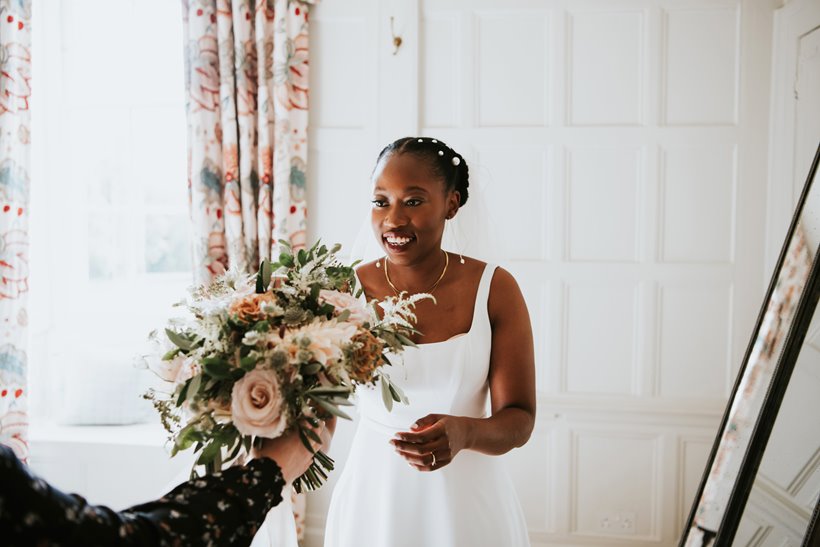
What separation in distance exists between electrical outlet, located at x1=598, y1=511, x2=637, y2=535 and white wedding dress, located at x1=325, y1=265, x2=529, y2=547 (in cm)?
160

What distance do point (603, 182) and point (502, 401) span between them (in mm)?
1724

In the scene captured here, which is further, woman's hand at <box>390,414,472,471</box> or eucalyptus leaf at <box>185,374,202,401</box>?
woman's hand at <box>390,414,472,471</box>

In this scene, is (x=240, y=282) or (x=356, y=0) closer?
(x=240, y=282)

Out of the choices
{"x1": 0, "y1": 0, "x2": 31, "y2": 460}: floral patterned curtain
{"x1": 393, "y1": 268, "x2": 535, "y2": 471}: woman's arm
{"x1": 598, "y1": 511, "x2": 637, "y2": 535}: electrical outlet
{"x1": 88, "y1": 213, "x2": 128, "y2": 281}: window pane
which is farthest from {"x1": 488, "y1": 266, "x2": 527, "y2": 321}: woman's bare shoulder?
{"x1": 88, "y1": 213, "x2": 128, "y2": 281}: window pane

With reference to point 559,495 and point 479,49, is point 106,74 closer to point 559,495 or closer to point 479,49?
point 479,49

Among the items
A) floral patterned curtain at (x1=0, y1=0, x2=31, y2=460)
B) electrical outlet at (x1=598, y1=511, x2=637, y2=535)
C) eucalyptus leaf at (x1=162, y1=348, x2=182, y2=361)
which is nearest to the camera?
eucalyptus leaf at (x1=162, y1=348, x2=182, y2=361)

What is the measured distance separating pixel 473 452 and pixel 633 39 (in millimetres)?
2231

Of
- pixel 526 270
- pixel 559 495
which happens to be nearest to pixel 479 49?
pixel 526 270

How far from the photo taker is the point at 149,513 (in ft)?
3.08

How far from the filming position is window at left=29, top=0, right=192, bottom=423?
3.43m

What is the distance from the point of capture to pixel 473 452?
162 cm

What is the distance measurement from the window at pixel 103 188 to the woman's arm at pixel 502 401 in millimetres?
2429

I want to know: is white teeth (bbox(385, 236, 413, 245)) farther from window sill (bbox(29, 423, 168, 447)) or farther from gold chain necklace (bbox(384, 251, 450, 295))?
window sill (bbox(29, 423, 168, 447))

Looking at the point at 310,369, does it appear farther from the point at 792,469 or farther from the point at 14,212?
the point at 14,212
